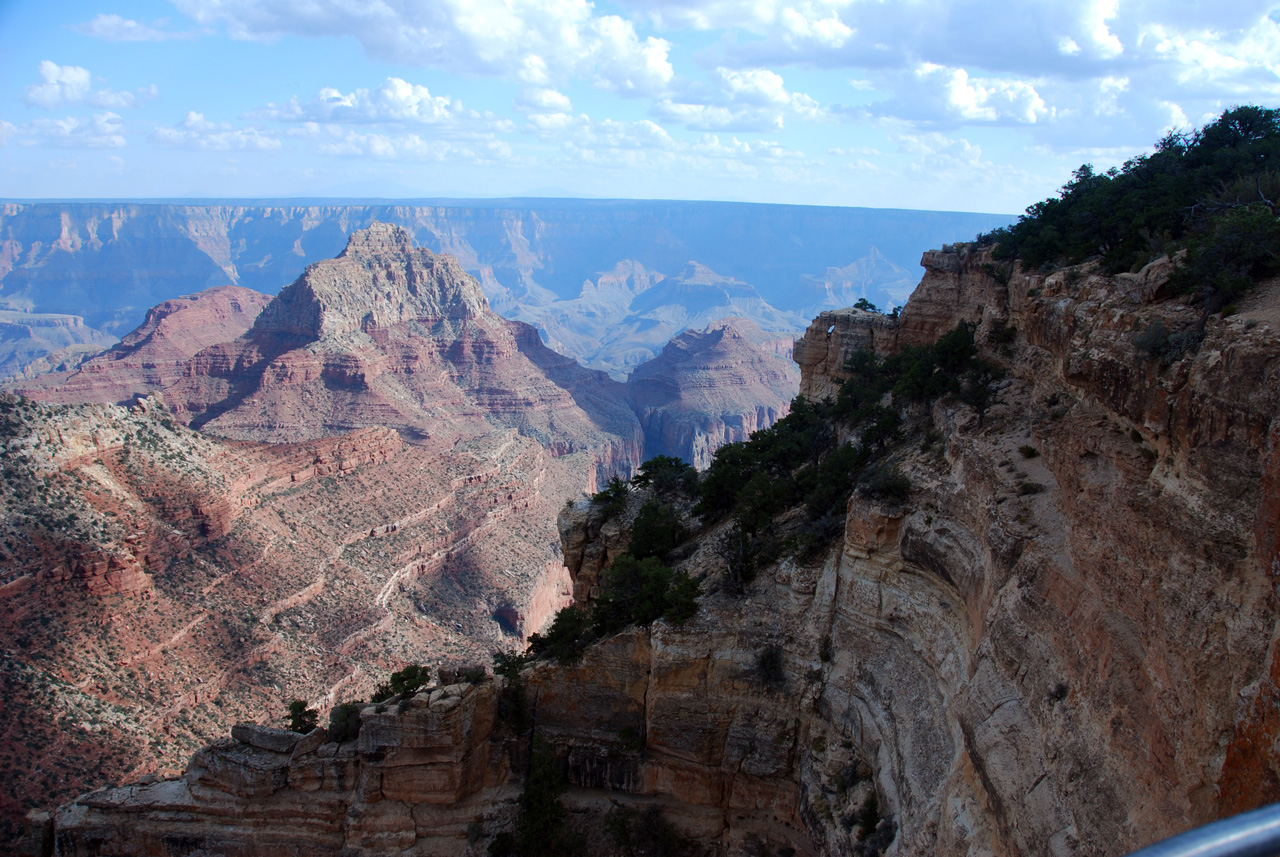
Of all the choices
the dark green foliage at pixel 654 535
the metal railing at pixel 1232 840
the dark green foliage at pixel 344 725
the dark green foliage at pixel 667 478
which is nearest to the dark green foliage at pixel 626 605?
the dark green foliage at pixel 654 535

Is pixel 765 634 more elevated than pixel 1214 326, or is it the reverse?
pixel 1214 326

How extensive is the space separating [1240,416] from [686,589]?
15046 mm

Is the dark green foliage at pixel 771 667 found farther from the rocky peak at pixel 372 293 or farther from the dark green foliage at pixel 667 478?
the rocky peak at pixel 372 293

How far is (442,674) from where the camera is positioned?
24344 millimetres

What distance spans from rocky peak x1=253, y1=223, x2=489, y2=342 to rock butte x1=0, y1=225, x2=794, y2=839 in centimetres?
56

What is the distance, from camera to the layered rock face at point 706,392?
420ft

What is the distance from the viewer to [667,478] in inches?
1319

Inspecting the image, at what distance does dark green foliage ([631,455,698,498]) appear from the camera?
33.1 m

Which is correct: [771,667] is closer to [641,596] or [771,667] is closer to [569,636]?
[641,596]

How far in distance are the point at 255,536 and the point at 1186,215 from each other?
51098 millimetres

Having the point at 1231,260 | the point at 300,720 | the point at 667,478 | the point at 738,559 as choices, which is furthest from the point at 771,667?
the point at 300,720

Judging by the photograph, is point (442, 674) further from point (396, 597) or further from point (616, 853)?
point (396, 597)

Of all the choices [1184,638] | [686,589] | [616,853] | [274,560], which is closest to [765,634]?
[686,589]

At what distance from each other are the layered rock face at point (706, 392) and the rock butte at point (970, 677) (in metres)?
95.9
